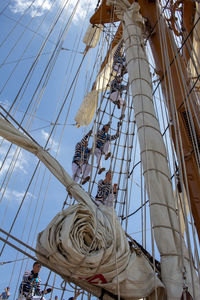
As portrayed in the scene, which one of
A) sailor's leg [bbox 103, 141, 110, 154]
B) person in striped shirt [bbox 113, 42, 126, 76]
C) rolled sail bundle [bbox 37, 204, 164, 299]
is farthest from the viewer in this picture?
person in striped shirt [bbox 113, 42, 126, 76]

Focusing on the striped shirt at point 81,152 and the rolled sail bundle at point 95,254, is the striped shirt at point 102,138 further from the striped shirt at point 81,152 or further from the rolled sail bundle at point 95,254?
the rolled sail bundle at point 95,254

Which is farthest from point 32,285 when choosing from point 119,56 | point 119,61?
point 119,56

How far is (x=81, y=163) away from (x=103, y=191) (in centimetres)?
60

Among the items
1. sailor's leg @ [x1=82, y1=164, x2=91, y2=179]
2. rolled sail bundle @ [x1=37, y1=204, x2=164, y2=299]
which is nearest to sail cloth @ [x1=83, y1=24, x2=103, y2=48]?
sailor's leg @ [x1=82, y1=164, x2=91, y2=179]

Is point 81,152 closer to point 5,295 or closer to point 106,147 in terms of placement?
point 106,147

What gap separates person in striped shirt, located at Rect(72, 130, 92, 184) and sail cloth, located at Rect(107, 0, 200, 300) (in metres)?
2.09

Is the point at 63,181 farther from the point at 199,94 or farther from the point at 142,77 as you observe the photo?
the point at 199,94

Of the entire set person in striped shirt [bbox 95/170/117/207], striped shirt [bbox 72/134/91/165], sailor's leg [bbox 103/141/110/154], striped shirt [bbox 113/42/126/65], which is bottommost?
person in striped shirt [bbox 95/170/117/207]

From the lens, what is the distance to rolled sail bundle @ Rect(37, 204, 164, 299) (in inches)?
84.9

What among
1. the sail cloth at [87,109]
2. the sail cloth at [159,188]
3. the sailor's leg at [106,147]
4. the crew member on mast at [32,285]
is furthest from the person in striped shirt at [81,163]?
the crew member on mast at [32,285]

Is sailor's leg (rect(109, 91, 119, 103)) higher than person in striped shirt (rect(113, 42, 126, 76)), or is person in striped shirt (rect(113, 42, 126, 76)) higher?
person in striped shirt (rect(113, 42, 126, 76))

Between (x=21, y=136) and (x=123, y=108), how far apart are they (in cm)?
446

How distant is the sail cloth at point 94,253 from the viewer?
216 centimetres

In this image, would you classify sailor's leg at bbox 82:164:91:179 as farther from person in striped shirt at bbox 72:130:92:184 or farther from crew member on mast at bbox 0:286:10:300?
crew member on mast at bbox 0:286:10:300
